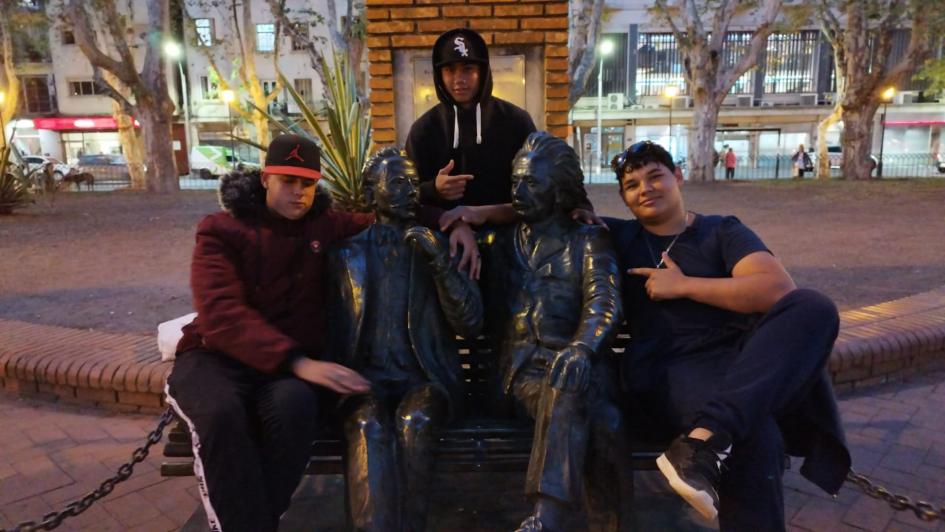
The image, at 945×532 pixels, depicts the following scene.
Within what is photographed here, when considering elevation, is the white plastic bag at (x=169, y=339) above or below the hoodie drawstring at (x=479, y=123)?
below

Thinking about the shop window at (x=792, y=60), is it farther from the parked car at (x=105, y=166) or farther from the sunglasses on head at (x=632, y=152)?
the sunglasses on head at (x=632, y=152)

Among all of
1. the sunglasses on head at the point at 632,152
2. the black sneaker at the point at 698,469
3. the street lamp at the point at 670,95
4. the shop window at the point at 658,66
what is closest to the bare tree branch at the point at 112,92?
the sunglasses on head at the point at 632,152

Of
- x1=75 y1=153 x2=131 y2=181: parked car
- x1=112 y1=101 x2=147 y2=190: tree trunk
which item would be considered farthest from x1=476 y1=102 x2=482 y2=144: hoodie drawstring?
x1=75 y1=153 x2=131 y2=181: parked car

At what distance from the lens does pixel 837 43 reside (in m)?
22.9

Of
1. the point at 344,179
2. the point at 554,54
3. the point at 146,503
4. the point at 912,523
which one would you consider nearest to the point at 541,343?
the point at 912,523

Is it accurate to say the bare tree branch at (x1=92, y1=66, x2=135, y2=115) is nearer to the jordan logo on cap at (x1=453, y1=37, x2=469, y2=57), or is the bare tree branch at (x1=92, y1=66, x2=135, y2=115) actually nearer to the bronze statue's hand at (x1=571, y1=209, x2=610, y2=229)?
the jordan logo on cap at (x1=453, y1=37, x2=469, y2=57)

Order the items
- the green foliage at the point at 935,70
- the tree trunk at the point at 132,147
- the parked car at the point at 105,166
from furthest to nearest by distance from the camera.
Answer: the parked car at the point at 105,166 → the tree trunk at the point at 132,147 → the green foliage at the point at 935,70

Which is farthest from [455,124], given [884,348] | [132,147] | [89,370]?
[132,147]

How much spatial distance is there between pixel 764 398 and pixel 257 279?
5.95 ft

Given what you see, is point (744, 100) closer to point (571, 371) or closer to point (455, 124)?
point (455, 124)

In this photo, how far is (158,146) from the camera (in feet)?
67.4

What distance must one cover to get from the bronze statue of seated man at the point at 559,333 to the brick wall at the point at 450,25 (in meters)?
3.26

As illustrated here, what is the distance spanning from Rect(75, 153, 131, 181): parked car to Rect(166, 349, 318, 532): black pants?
30.6m

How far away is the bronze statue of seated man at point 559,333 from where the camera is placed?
85.1 inches
